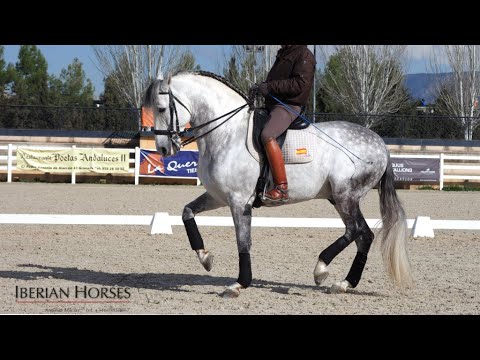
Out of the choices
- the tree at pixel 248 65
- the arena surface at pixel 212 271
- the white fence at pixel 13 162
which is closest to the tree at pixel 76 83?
the tree at pixel 248 65

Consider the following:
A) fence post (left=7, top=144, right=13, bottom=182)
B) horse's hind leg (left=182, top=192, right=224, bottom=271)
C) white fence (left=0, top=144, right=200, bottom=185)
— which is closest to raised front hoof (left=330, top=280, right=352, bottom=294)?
horse's hind leg (left=182, top=192, right=224, bottom=271)

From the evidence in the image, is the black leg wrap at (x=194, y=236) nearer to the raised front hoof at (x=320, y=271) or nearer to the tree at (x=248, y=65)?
the raised front hoof at (x=320, y=271)

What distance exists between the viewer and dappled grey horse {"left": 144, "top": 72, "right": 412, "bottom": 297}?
21.6ft

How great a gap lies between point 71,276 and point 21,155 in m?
15.6

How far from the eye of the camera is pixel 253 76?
34.9 m

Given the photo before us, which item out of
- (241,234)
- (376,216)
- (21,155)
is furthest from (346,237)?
(21,155)

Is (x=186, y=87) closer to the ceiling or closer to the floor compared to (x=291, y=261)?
closer to the ceiling

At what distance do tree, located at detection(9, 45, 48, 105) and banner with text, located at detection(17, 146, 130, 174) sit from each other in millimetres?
23058

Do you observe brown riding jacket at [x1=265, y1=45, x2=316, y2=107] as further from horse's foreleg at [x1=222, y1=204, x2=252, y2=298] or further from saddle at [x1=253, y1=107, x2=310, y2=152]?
horse's foreleg at [x1=222, y1=204, x2=252, y2=298]

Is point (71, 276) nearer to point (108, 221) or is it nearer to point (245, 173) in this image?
point (245, 173)

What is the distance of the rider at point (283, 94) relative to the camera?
21.2ft

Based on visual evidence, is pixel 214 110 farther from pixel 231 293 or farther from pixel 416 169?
pixel 416 169

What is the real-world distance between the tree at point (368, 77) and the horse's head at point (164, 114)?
27.9m
